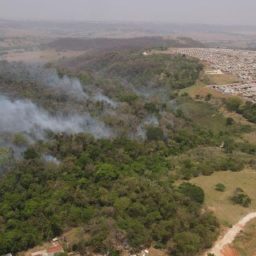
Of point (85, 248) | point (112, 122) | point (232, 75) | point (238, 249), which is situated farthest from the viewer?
point (232, 75)

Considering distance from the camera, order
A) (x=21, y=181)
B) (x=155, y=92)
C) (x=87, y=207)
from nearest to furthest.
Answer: (x=87, y=207), (x=21, y=181), (x=155, y=92)

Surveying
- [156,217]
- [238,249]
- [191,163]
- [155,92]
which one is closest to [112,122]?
[191,163]

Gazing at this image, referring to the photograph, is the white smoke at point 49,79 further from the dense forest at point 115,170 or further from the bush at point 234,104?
the bush at point 234,104

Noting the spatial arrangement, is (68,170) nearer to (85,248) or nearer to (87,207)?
(87,207)

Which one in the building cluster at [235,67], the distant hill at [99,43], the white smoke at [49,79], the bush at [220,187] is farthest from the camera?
the distant hill at [99,43]

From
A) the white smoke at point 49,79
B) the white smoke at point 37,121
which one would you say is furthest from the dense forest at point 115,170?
the white smoke at point 37,121

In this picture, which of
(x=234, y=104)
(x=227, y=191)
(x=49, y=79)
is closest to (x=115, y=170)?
(x=227, y=191)
